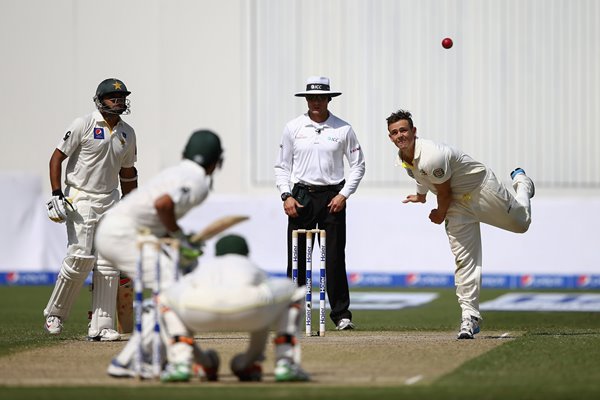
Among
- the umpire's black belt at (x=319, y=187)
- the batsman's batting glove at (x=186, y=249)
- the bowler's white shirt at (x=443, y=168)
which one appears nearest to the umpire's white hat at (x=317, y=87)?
the umpire's black belt at (x=319, y=187)

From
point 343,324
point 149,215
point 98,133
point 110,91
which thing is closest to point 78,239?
point 98,133

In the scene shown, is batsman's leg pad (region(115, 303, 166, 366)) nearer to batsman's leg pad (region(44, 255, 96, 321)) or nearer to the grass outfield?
the grass outfield

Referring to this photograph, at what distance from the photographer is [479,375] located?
21.4 ft

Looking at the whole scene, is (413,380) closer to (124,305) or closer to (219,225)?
(219,225)

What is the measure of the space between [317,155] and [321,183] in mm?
214

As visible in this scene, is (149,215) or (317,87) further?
(317,87)

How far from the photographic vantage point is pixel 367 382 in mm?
6254

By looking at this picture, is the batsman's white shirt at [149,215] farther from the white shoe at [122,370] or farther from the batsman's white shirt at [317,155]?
the batsman's white shirt at [317,155]

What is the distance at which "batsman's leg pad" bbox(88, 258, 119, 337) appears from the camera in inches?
346

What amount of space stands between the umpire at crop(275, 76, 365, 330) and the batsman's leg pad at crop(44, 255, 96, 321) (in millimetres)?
1566

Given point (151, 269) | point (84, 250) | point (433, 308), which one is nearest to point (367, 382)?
point (151, 269)

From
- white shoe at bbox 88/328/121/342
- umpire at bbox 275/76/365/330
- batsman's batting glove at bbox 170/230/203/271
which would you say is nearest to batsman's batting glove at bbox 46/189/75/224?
white shoe at bbox 88/328/121/342

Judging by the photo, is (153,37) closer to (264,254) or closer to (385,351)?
(264,254)

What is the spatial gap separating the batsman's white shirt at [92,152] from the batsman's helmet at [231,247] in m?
2.95
